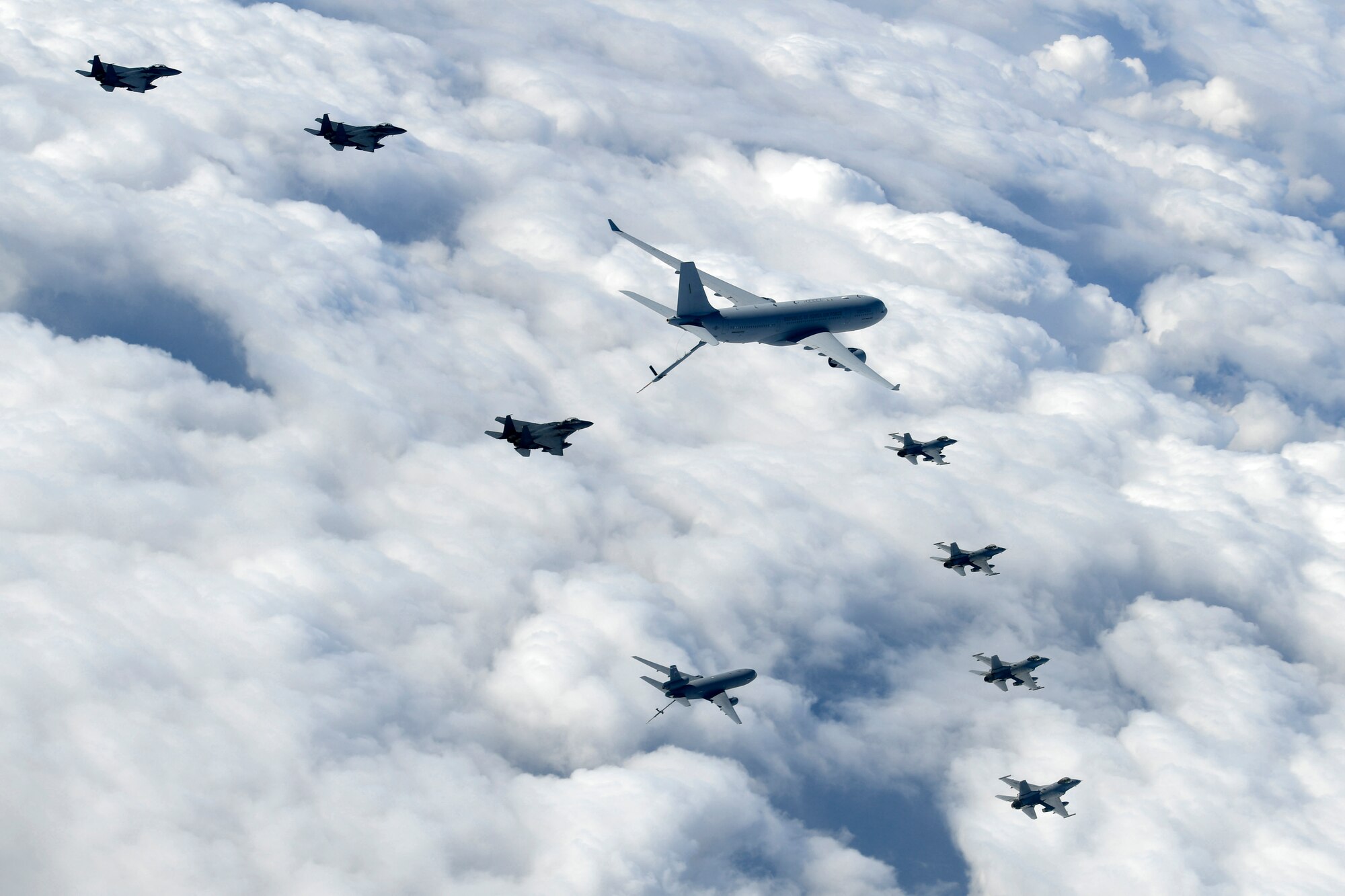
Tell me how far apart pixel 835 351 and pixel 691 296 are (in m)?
22.4

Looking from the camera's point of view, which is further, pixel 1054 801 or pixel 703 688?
pixel 703 688

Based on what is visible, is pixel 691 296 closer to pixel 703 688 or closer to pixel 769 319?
pixel 769 319

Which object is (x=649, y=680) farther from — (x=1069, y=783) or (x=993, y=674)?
(x=1069, y=783)

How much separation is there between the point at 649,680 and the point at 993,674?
2022 inches

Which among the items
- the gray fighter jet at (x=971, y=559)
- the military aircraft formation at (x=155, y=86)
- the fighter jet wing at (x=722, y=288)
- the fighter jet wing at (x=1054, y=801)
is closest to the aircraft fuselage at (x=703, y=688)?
the gray fighter jet at (x=971, y=559)

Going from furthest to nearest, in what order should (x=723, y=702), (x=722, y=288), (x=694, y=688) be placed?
(x=722, y=288) < (x=694, y=688) < (x=723, y=702)

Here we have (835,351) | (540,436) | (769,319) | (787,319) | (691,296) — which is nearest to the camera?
(540,436)

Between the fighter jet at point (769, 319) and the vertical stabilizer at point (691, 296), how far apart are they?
9cm

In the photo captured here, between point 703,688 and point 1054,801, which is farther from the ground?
point 703,688

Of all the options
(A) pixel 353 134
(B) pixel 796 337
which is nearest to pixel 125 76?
(A) pixel 353 134

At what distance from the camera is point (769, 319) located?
14088cm

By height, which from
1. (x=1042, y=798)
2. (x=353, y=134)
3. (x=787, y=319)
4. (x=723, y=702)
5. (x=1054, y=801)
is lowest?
(x=1054, y=801)

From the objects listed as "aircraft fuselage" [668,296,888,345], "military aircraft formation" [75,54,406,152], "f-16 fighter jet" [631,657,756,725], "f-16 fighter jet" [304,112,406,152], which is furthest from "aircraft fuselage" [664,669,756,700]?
"military aircraft formation" [75,54,406,152]

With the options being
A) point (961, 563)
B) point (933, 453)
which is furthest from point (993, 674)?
point (933, 453)
